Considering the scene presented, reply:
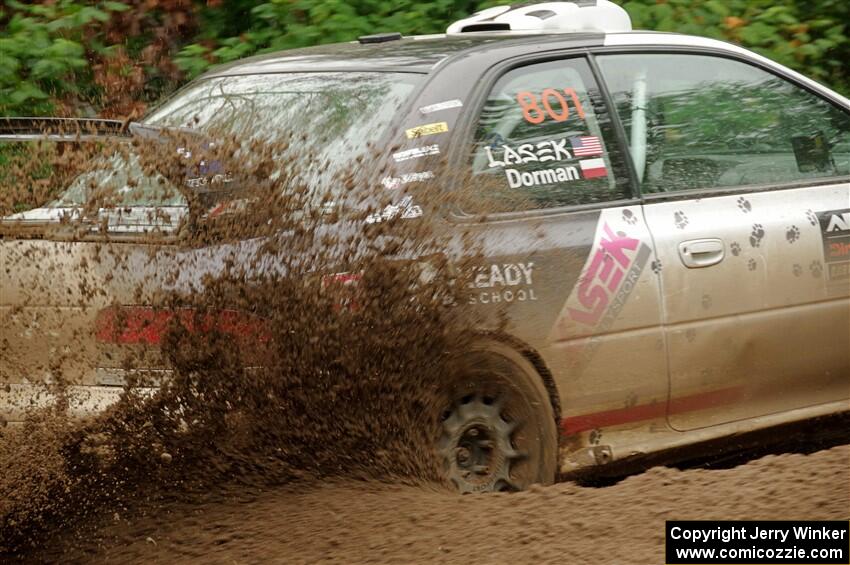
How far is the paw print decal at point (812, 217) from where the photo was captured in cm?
513

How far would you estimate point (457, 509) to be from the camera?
13.1 ft

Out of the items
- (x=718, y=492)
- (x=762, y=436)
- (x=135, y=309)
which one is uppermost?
(x=135, y=309)

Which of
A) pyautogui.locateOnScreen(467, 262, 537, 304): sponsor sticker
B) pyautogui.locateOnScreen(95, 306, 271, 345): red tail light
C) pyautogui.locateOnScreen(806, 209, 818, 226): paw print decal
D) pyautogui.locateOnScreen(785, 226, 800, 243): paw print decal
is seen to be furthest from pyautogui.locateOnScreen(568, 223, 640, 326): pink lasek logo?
pyautogui.locateOnScreen(95, 306, 271, 345): red tail light

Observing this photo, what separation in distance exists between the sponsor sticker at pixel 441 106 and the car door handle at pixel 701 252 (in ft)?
3.50

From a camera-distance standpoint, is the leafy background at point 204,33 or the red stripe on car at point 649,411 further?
the leafy background at point 204,33

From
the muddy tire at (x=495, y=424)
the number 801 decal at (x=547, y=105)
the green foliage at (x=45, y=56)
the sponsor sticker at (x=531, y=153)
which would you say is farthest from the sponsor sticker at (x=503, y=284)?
the green foliage at (x=45, y=56)

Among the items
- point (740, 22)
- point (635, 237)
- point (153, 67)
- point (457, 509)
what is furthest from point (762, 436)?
point (153, 67)

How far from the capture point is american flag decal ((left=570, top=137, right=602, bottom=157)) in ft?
15.2

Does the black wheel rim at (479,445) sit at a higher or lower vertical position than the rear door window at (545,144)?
lower

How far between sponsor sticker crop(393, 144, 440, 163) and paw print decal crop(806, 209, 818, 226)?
1814 mm

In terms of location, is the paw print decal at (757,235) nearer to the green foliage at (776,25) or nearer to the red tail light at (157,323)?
the red tail light at (157,323)

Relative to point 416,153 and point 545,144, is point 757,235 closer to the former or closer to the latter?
point 545,144

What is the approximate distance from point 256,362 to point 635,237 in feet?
5.09

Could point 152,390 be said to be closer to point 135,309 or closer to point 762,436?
point 135,309
